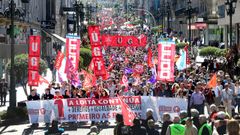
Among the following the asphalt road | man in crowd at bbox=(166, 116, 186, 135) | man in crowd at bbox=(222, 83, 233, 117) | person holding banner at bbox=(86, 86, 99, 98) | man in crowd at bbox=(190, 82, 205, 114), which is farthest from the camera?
person holding banner at bbox=(86, 86, 99, 98)

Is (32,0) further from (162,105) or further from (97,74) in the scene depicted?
(162,105)

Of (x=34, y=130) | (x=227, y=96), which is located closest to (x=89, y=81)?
(x=34, y=130)

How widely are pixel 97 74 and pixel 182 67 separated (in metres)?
5.89

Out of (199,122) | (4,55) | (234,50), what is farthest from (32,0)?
(199,122)

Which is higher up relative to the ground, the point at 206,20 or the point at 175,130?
the point at 206,20

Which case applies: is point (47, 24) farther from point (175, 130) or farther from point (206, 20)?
point (175, 130)

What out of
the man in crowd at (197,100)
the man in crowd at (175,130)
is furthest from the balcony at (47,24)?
the man in crowd at (175,130)

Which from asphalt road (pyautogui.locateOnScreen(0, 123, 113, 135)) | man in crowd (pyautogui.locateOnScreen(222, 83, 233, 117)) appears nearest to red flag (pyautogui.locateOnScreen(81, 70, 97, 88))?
asphalt road (pyautogui.locateOnScreen(0, 123, 113, 135))

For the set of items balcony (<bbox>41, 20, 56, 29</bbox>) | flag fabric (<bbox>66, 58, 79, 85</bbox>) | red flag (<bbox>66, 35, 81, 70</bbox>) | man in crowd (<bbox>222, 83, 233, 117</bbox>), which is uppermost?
balcony (<bbox>41, 20, 56, 29</bbox>)

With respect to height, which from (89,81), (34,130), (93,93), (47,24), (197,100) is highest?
(47,24)

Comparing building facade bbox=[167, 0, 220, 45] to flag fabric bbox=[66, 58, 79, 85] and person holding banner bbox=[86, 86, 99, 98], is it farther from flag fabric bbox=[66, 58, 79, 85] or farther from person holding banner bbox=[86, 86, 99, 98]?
person holding banner bbox=[86, 86, 99, 98]

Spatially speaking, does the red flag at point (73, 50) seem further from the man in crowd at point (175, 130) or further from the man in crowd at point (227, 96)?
the man in crowd at point (175, 130)

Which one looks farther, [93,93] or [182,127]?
[93,93]

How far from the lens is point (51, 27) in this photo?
7431cm
